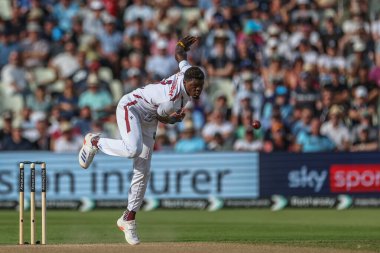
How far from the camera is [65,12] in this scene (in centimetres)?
2373

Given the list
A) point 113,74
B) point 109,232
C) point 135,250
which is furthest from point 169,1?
point 135,250

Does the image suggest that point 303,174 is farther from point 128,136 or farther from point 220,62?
point 128,136

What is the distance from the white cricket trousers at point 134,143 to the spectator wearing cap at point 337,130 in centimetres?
883

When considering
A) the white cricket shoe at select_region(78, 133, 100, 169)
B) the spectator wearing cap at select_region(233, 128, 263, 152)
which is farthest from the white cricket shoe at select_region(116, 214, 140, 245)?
the spectator wearing cap at select_region(233, 128, 263, 152)

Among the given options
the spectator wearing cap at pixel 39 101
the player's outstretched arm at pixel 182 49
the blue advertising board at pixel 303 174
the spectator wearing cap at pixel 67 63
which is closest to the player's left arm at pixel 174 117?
the player's outstretched arm at pixel 182 49

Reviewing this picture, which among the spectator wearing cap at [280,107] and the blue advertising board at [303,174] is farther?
the spectator wearing cap at [280,107]

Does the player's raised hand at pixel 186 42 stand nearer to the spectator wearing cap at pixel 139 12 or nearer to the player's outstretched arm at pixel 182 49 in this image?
the player's outstretched arm at pixel 182 49

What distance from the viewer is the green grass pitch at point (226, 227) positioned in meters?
13.9

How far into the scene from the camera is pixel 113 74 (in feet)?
74.7

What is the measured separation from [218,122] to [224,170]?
1317mm

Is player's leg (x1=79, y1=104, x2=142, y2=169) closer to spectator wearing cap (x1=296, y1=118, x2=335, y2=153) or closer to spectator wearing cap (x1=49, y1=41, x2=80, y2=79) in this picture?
spectator wearing cap (x1=296, y1=118, x2=335, y2=153)

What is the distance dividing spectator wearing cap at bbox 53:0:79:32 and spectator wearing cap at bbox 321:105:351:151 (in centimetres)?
647

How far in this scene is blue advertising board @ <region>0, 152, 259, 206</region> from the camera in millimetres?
19938

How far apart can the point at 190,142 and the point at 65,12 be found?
518 cm
